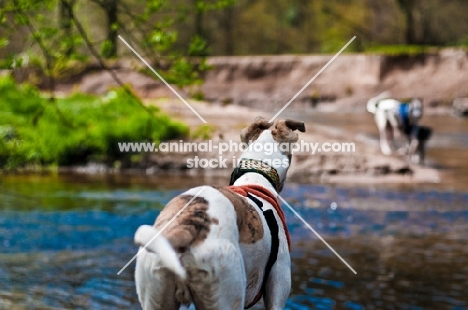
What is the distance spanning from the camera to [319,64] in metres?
42.2

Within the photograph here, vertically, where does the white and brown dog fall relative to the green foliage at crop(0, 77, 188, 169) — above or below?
above

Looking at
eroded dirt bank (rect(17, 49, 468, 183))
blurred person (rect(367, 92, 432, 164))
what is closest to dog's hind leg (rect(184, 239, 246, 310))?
blurred person (rect(367, 92, 432, 164))

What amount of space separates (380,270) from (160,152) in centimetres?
860

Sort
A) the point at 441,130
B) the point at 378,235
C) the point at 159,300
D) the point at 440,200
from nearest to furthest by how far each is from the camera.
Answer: the point at 159,300, the point at 378,235, the point at 440,200, the point at 441,130

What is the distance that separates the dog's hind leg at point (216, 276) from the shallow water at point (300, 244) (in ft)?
10.6

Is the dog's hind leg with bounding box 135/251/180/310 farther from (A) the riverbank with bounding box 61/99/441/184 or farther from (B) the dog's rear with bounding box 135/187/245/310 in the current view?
(A) the riverbank with bounding box 61/99/441/184

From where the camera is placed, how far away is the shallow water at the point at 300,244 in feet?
23.8

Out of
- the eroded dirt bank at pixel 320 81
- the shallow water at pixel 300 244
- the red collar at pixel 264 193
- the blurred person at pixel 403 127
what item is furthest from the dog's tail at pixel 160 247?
the eroded dirt bank at pixel 320 81

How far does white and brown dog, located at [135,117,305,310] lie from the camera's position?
3.64 m

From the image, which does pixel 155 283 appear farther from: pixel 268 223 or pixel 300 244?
pixel 300 244

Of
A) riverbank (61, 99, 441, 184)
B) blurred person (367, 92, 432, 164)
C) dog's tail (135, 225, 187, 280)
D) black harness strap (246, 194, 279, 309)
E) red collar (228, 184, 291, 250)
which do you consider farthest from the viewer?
blurred person (367, 92, 432, 164)

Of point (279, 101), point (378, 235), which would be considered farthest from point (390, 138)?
point (279, 101)

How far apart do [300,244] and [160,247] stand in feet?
20.3

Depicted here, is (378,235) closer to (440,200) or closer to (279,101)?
(440,200)
